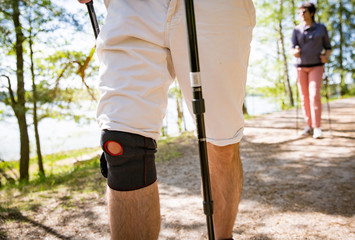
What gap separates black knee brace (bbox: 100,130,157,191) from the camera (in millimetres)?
973

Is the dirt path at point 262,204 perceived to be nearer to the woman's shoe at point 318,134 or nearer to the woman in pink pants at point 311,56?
the woman's shoe at point 318,134

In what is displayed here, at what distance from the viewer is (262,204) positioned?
2.34 metres

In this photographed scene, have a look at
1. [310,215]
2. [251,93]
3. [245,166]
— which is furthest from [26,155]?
[251,93]

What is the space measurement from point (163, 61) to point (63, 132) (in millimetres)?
13158

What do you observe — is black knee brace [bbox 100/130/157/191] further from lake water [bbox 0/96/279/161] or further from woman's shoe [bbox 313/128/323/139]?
woman's shoe [bbox 313/128/323/139]

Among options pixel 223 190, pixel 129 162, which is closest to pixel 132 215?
pixel 129 162

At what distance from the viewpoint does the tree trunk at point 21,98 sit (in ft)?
→ 18.5

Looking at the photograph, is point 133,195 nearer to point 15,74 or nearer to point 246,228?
point 246,228

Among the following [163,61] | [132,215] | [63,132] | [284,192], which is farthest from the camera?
[63,132]

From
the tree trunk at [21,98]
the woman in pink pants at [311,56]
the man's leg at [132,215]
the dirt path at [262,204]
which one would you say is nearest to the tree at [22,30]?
the tree trunk at [21,98]

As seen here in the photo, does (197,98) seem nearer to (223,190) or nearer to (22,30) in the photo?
(223,190)

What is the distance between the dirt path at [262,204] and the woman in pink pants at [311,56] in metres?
0.75

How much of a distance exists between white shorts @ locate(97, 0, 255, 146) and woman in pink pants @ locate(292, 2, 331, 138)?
3641 mm

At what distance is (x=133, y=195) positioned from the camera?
38.2 inches
